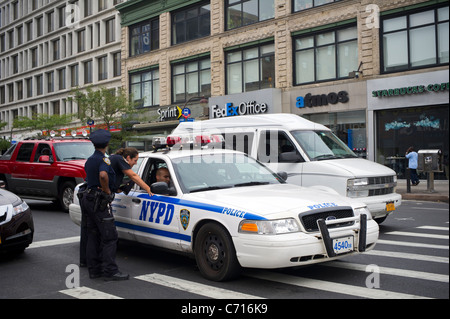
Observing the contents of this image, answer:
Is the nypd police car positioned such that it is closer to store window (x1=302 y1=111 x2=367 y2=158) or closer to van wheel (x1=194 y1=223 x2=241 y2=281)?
van wheel (x1=194 y1=223 x2=241 y2=281)

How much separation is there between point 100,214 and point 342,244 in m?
2.92

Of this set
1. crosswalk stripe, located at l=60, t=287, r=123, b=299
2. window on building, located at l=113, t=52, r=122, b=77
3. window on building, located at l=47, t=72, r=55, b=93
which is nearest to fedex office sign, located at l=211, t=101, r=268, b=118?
window on building, located at l=113, t=52, r=122, b=77

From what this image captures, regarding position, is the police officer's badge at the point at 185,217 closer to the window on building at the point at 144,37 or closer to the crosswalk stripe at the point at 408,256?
the crosswalk stripe at the point at 408,256

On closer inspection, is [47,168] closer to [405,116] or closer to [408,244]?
[408,244]

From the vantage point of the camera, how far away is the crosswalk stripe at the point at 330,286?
201 inches

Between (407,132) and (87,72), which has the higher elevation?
(87,72)

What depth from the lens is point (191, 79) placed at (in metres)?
31.9

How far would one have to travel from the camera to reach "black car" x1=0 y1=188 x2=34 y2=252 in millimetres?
7094

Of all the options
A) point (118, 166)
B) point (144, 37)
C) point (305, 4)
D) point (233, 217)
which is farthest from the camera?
point (144, 37)

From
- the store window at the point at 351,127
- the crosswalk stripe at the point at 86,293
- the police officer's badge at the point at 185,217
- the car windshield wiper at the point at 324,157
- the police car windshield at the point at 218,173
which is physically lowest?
the crosswalk stripe at the point at 86,293

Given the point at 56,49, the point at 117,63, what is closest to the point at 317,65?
the point at 117,63

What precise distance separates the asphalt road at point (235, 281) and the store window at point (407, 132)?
13.5 metres

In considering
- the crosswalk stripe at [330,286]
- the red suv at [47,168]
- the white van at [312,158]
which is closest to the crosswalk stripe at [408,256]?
the white van at [312,158]

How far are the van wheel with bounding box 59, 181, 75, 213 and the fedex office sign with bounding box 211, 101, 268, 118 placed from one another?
15018 mm
